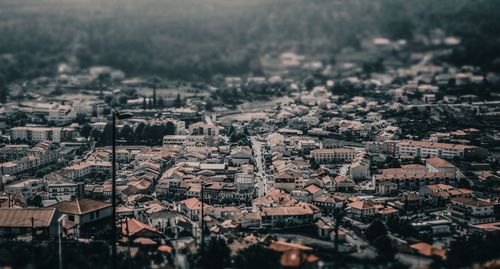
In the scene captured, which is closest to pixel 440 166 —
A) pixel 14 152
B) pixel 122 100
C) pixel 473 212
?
pixel 473 212

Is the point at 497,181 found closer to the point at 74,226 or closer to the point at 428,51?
the point at 74,226

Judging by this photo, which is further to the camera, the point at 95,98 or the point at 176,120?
the point at 95,98

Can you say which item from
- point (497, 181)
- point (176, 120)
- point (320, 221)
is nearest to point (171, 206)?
point (320, 221)

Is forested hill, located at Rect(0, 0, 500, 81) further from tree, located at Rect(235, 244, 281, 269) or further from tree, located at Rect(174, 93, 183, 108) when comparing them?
tree, located at Rect(235, 244, 281, 269)

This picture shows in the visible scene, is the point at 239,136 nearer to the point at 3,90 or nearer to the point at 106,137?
the point at 106,137

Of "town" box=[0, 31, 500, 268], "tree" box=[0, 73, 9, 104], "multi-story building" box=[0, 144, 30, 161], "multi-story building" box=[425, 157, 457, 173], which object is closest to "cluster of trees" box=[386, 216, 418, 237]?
"town" box=[0, 31, 500, 268]
